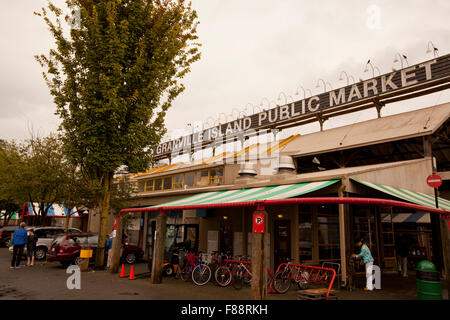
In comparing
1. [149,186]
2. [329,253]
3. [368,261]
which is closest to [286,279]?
[368,261]

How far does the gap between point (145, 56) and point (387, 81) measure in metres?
13.7

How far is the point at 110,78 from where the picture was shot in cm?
1368

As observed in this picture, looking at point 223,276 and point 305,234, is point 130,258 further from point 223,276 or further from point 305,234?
point 305,234

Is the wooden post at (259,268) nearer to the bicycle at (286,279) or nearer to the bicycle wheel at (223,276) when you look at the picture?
the bicycle at (286,279)

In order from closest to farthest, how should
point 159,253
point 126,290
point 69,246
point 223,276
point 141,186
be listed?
point 126,290
point 223,276
point 159,253
point 69,246
point 141,186

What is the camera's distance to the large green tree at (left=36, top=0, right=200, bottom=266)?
13.9m

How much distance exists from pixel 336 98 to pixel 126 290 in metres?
16.7

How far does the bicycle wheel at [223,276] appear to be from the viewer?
421 inches

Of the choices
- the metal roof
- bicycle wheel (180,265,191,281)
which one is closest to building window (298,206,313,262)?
bicycle wheel (180,265,191,281)

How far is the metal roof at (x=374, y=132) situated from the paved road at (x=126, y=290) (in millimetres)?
7069

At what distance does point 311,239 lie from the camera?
13.0 metres

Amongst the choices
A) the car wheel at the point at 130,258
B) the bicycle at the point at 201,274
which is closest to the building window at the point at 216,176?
the car wheel at the point at 130,258
